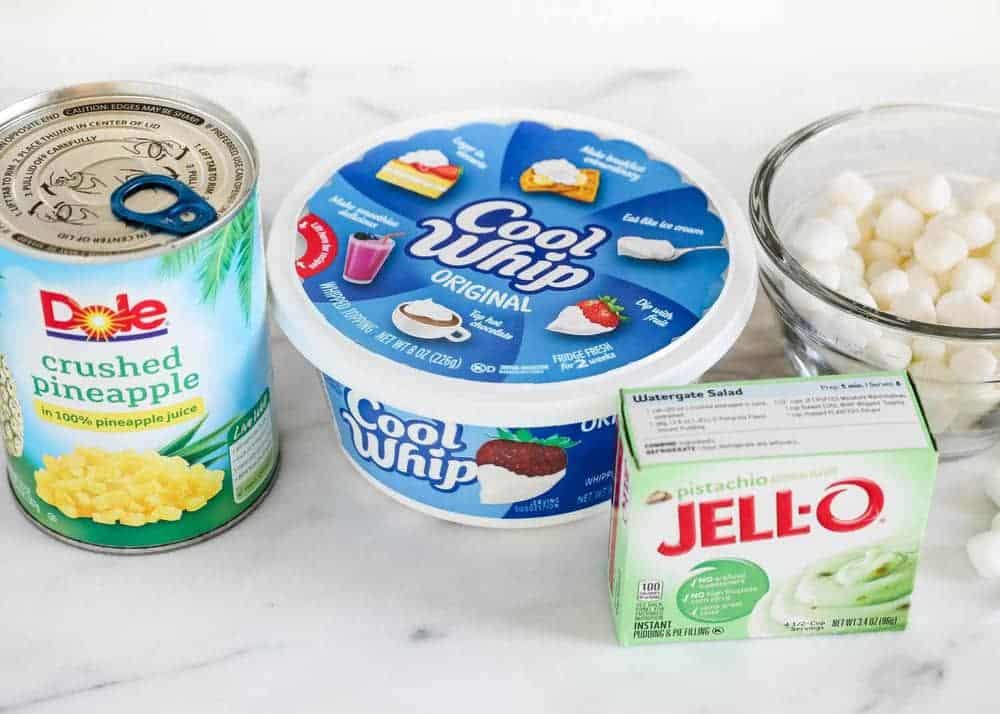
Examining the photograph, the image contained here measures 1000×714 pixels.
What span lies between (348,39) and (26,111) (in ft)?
2.02

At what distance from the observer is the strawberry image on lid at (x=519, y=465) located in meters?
1.06

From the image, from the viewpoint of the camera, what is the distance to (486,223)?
120cm

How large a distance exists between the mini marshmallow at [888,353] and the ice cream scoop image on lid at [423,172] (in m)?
0.37

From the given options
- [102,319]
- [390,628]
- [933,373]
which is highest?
[102,319]

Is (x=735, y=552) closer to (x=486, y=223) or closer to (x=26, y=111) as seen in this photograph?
(x=486, y=223)

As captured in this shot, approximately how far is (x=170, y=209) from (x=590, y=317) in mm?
319

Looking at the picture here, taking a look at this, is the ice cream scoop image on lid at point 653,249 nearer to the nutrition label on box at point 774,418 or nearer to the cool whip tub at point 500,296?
the cool whip tub at point 500,296

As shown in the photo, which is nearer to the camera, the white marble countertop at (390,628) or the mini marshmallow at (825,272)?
the white marble countertop at (390,628)

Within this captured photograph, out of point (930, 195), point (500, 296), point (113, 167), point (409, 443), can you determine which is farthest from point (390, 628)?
point (930, 195)

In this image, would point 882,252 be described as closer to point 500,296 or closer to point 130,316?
point 500,296

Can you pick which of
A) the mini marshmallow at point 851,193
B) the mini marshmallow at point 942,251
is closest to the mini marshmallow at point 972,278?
the mini marshmallow at point 942,251

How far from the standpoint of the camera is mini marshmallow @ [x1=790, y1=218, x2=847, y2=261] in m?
1.19

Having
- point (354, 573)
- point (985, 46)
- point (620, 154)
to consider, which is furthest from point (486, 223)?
point (985, 46)

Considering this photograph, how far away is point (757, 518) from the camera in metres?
0.97
